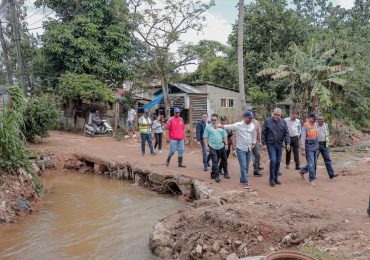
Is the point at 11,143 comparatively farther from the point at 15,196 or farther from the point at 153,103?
the point at 153,103

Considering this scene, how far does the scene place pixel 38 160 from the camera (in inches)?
541

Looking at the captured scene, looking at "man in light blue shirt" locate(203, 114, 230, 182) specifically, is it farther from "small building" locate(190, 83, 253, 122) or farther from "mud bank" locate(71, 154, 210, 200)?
"small building" locate(190, 83, 253, 122)

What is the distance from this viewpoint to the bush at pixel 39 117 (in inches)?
649

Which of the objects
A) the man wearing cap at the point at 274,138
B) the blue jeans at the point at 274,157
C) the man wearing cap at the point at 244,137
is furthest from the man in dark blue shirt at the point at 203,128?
the blue jeans at the point at 274,157

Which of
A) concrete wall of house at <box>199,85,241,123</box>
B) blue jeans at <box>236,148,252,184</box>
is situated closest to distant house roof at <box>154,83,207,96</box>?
concrete wall of house at <box>199,85,241,123</box>

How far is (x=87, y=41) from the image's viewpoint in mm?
22422

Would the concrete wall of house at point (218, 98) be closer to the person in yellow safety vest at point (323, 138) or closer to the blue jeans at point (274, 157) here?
the person in yellow safety vest at point (323, 138)

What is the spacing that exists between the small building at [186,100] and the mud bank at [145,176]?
37.9 feet

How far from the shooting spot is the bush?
1648cm

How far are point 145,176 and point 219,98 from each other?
679 inches

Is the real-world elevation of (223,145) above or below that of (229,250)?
above

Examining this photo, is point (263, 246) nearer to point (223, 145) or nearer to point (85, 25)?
point (223, 145)

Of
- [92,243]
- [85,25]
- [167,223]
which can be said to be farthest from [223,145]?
[85,25]

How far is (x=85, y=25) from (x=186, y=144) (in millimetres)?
10784
